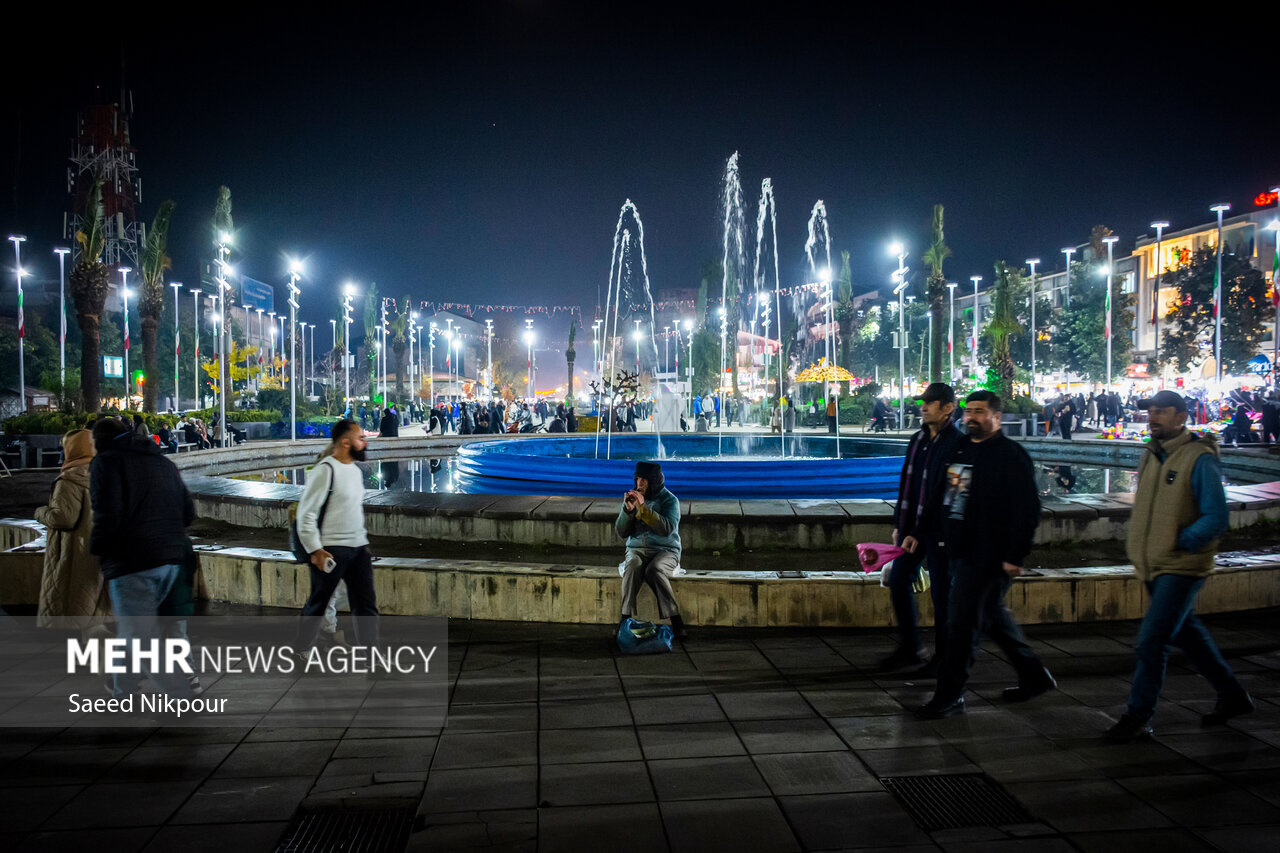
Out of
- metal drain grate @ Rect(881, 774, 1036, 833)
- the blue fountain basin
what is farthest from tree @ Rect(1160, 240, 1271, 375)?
metal drain grate @ Rect(881, 774, 1036, 833)

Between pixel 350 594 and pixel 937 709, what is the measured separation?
3.55 metres

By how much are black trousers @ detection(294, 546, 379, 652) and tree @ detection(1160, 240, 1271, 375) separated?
158ft

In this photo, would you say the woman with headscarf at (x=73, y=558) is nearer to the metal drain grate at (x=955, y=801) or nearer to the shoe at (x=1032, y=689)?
the metal drain grate at (x=955, y=801)

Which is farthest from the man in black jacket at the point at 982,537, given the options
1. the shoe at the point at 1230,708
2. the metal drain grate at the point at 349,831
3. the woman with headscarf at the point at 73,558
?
the woman with headscarf at the point at 73,558

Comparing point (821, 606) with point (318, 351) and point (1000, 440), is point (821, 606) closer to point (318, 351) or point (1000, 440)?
point (1000, 440)

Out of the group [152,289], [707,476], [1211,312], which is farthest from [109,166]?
[1211,312]

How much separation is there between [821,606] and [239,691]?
396cm

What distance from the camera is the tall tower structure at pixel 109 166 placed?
207ft

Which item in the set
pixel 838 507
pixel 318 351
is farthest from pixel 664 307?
pixel 838 507

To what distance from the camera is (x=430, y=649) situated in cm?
543

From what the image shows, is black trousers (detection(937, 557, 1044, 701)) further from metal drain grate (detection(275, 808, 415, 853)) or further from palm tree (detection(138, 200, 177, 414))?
palm tree (detection(138, 200, 177, 414))

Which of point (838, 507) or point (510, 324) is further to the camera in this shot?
point (510, 324)

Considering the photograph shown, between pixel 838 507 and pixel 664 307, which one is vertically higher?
pixel 664 307
